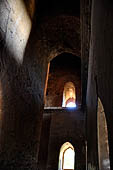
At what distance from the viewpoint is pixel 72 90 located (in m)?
15.2

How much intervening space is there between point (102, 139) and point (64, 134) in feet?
24.2

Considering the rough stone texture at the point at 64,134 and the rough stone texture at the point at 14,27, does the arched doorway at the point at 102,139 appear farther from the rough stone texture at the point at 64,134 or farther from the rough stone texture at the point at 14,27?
the rough stone texture at the point at 64,134

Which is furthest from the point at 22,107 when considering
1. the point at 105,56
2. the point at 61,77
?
the point at 61,77

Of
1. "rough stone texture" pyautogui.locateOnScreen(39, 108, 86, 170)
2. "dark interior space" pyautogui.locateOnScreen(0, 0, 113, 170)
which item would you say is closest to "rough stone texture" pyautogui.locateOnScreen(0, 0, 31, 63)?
"dark interior space" pyautogui.locateOnScreen(0, 0, 113, 170)

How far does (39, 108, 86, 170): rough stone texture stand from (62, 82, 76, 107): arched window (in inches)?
129

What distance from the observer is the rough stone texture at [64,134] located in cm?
998

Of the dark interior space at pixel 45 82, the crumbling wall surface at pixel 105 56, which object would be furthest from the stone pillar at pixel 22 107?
the crumbling wall surface at pixel 105 56

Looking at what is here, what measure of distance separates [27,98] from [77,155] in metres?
5.09

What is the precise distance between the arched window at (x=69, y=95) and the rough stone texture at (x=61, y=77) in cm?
33

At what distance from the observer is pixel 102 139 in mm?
3475

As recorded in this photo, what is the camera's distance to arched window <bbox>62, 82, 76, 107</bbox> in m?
14.9

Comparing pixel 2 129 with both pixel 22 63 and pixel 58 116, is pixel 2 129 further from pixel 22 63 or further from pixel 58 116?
pixel 58 116

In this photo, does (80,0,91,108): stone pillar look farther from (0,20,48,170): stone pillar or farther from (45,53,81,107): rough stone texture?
(45,53,81,107): rough stone texture

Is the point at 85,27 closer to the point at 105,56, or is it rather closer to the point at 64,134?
the point at 105,56
